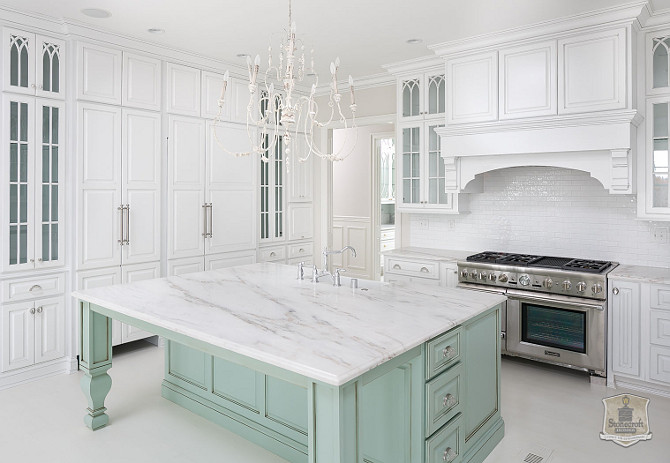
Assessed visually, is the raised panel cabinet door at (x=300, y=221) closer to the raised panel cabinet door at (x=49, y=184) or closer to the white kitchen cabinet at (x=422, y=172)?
the white kitchen cabinet at (x=422, y=172)

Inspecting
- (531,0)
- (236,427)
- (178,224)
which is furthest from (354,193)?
(236,427)

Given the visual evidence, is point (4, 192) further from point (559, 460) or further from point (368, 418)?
point (559, 460)

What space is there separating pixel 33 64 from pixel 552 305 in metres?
4.56

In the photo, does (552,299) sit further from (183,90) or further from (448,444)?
(183,90)

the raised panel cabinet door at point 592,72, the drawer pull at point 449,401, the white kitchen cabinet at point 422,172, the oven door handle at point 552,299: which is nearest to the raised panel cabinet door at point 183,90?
the white kitchen cabinet at point 422,172

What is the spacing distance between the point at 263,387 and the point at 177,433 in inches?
27.5

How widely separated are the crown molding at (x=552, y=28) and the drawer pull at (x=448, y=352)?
293cm

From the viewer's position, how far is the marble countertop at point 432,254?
465cm

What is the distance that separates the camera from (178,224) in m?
4.80

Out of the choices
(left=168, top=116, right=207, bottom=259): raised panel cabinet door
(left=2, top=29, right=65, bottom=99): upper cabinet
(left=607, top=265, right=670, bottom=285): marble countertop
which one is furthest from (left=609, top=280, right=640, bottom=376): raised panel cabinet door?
A: (left=2, top=29, right=65, bottom=99): upper cabinet

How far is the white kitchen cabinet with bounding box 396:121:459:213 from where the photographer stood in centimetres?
492

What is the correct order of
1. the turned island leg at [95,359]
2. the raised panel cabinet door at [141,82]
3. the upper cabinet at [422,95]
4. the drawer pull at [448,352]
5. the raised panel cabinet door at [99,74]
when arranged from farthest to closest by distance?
the upper cabinet at [422,95], the raised panel cabinet door at [141,82], the raised panel cabinet door at [99,74], the turned island leg at [95,359], the drawer pull at [448,352]

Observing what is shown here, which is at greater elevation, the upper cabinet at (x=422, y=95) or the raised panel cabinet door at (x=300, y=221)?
the upper cabinet at (x=422, y=95)
